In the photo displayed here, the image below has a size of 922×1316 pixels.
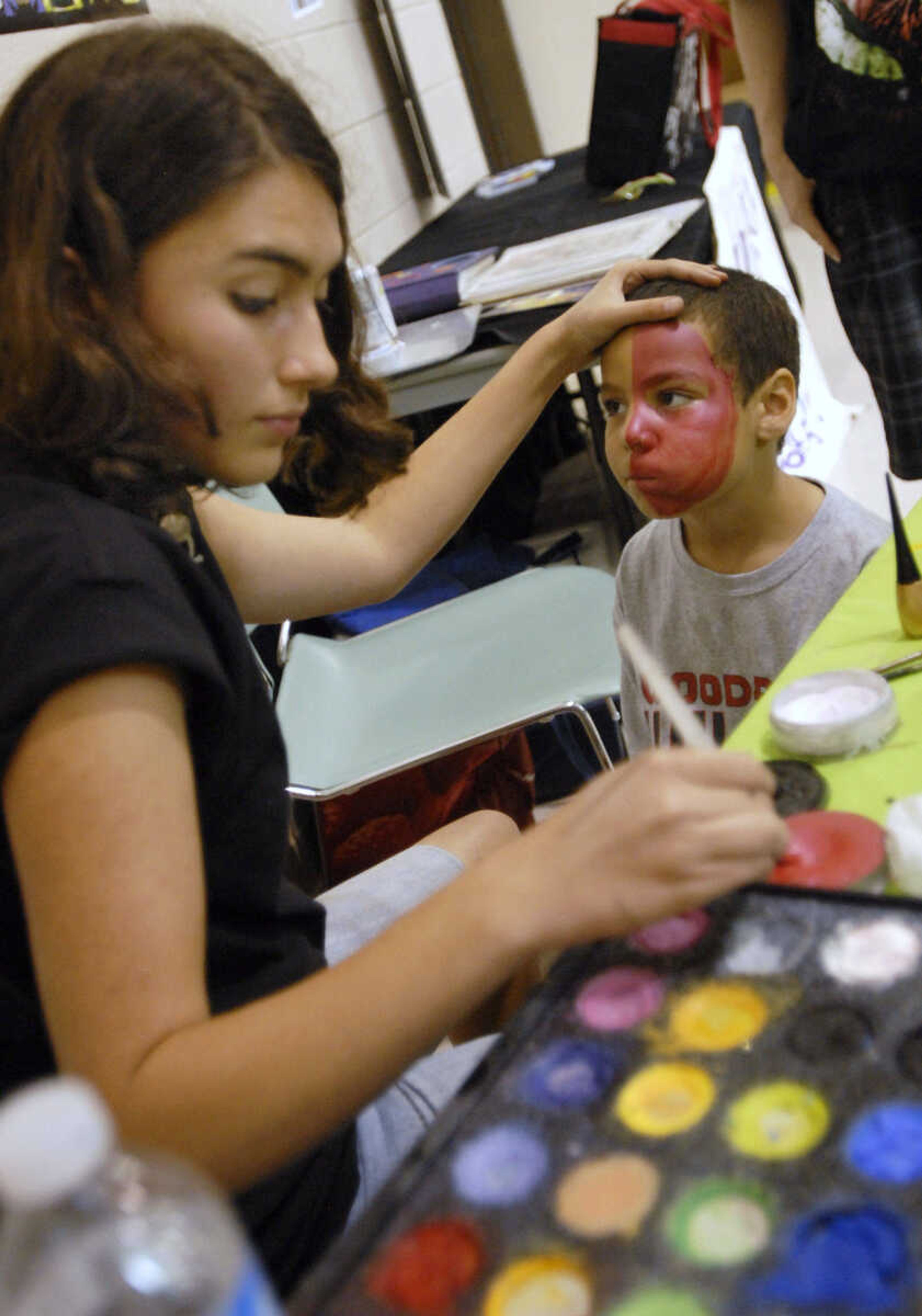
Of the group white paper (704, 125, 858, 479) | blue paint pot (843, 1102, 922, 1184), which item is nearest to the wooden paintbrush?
blue paint pot (843, 1102, 922, 1184)

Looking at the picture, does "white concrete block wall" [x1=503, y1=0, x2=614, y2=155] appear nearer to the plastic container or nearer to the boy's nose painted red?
the boy's nose painted red

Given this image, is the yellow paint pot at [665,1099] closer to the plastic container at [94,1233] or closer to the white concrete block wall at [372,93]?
the plastic container at [94,1233]

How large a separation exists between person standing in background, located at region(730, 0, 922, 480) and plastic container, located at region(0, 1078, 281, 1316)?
4.96 feet

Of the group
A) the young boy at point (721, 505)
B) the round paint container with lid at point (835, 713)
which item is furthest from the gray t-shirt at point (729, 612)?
the round paint container with lid at point (835, 713)

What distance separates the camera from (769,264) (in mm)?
2818

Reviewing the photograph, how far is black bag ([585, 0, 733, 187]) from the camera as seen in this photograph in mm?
2486

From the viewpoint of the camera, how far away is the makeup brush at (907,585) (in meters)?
0.90

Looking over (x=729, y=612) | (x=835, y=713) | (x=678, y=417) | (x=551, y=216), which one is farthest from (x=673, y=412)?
(x=551, y=216)

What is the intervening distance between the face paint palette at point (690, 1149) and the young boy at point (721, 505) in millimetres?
680

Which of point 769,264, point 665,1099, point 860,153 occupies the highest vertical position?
point 860,153

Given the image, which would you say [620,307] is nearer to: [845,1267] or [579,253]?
[845,1267]

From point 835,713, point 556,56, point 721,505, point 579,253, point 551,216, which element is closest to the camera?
point 835,713

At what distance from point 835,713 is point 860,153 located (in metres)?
1.04

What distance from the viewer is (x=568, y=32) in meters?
5.11
